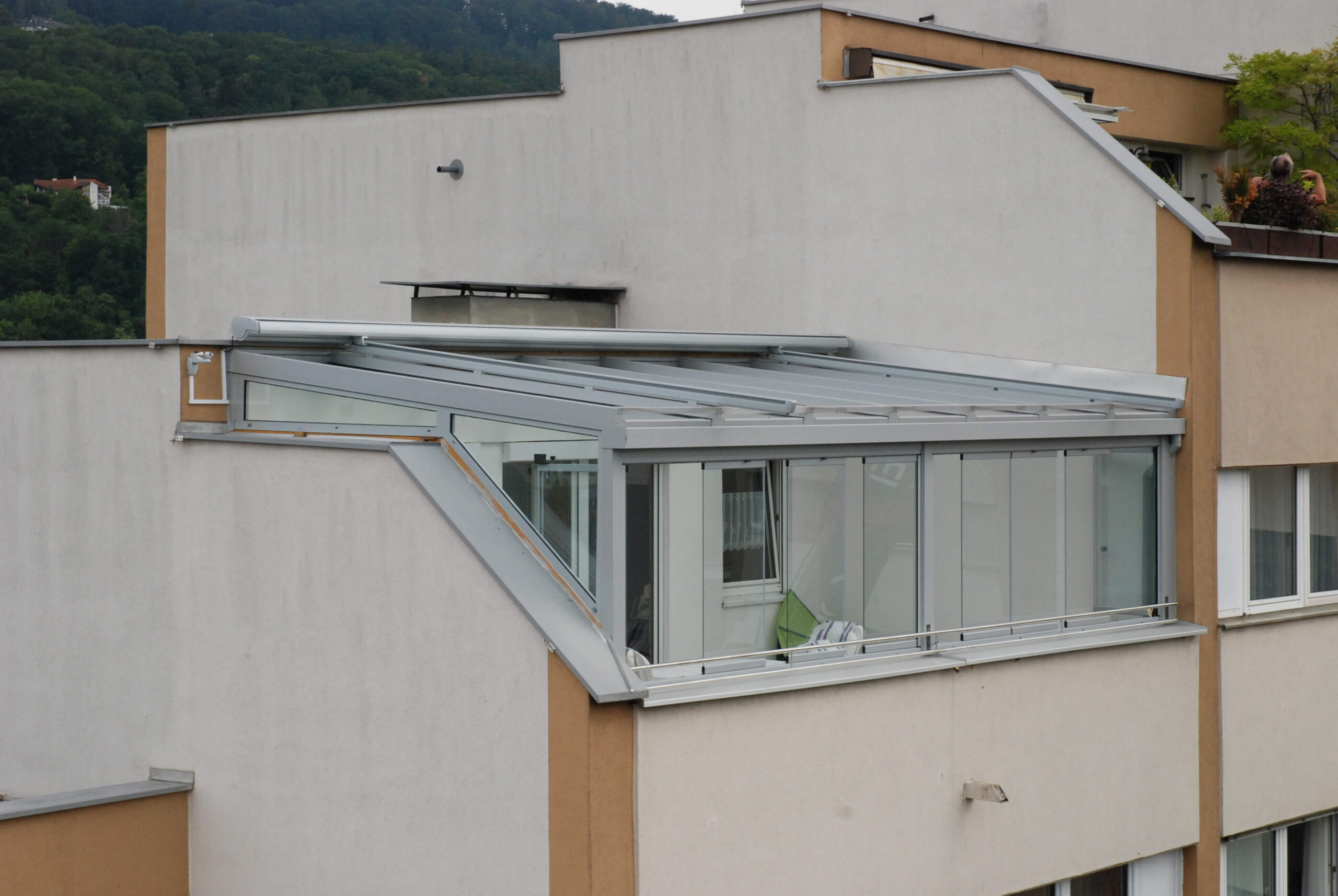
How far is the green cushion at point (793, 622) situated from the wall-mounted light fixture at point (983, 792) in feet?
5.47

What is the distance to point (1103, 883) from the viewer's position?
39.4ft

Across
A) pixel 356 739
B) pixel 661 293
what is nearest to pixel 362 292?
pixel 661 293

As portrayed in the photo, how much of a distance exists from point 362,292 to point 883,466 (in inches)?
389

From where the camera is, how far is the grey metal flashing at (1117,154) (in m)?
12.0

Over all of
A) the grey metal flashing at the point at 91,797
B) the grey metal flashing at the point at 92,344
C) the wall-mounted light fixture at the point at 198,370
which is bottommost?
the grey metal flashing at the point at 91,797

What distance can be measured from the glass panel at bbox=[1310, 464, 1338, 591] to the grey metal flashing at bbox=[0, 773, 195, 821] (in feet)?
31.7

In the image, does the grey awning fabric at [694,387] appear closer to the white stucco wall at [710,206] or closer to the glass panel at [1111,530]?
the glass panel at [1111,530]

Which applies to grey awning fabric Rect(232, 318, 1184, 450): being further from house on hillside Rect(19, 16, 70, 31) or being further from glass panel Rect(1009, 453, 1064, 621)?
house on hillside Rect(19, 16, 70, 31)

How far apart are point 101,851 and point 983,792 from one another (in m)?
6.11

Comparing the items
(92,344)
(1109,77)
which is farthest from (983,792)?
(1109,77)

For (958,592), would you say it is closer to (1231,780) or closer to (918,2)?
(1231,780)

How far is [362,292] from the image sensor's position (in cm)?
1852

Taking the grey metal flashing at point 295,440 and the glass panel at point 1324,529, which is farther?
the glass panel at point 1324,529

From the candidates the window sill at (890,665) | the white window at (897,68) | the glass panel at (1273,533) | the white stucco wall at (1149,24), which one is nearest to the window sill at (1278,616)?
the glass panel at (1273,533)
